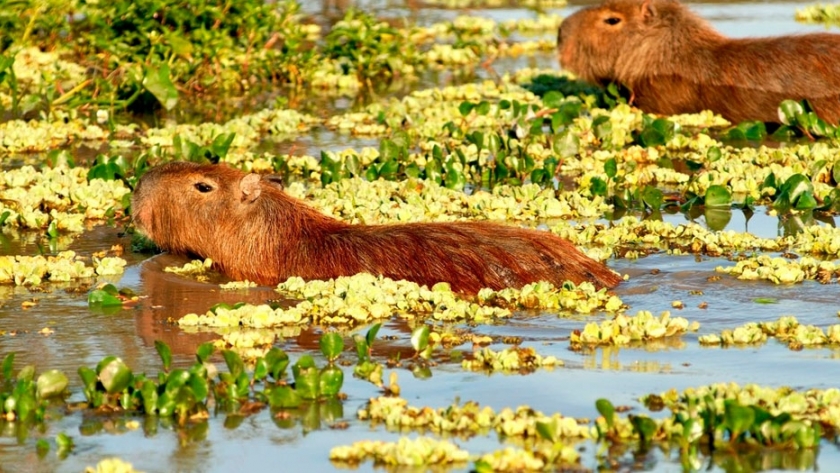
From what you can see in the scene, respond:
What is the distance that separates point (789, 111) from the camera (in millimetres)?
9859

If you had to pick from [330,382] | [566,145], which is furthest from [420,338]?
[566,145]

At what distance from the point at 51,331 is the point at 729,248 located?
3.38 m

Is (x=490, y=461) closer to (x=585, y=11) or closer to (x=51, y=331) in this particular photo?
(x=51, y=331)

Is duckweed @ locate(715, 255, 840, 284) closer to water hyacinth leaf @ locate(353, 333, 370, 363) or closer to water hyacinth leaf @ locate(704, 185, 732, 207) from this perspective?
water hyacinth leaf @ locate(704, 185, 732, 207)

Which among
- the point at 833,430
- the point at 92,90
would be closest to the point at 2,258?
the point at 833,430

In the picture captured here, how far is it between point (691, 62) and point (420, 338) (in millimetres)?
6220

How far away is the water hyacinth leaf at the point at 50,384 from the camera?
4723 mm

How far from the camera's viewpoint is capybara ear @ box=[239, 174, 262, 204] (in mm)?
6902

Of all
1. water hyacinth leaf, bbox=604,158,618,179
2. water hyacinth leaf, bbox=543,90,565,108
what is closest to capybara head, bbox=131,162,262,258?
water hyacinth leaf, bbox=604,158,618,179

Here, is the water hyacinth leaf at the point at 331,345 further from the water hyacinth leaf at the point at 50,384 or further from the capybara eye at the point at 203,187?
the capybara eye at the point at 203,187

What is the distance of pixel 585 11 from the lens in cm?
1145

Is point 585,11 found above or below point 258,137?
above

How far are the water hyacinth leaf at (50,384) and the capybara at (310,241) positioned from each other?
75.6 inches

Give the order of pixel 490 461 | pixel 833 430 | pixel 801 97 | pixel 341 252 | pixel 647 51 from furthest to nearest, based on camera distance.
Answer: pixel 647 51 < pixel 801 97 < pixel 341 252 < pixel 833 430 < pixel 490 461
